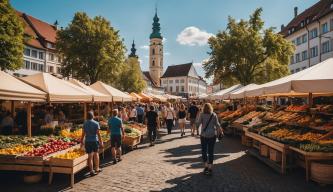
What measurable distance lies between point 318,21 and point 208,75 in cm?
1940

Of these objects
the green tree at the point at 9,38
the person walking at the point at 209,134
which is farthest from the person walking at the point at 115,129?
the green tree at the point at 9,38

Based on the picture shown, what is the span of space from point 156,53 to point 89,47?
83.0 meters

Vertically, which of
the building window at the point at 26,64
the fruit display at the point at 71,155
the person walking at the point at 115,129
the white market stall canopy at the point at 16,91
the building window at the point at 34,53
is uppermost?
the building window at the point at 34,53

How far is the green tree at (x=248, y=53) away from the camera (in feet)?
119

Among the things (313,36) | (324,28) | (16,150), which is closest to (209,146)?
(16,150)

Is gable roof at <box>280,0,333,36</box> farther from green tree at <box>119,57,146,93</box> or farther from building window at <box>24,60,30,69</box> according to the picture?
building window at <box>24,60,30,69</box>

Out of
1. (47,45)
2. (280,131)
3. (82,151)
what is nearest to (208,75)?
(280,131)

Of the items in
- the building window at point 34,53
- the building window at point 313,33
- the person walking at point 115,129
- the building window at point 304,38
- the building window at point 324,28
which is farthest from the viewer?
the building window at point 34,53

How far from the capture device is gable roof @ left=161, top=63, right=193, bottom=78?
125 metres

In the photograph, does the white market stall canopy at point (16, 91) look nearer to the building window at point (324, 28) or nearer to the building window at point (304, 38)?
the building window at point (324, 28)

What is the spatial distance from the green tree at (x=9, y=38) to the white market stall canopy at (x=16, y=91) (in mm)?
16961

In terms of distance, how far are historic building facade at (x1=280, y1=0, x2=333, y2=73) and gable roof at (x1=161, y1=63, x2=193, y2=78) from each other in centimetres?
6699

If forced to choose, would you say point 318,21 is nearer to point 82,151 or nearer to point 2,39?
point 2,39

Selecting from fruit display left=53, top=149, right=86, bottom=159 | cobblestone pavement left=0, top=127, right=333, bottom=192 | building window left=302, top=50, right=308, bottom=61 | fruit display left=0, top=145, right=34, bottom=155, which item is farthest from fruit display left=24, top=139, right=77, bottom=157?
building window left=302, top=50, right=308, bottom=61
